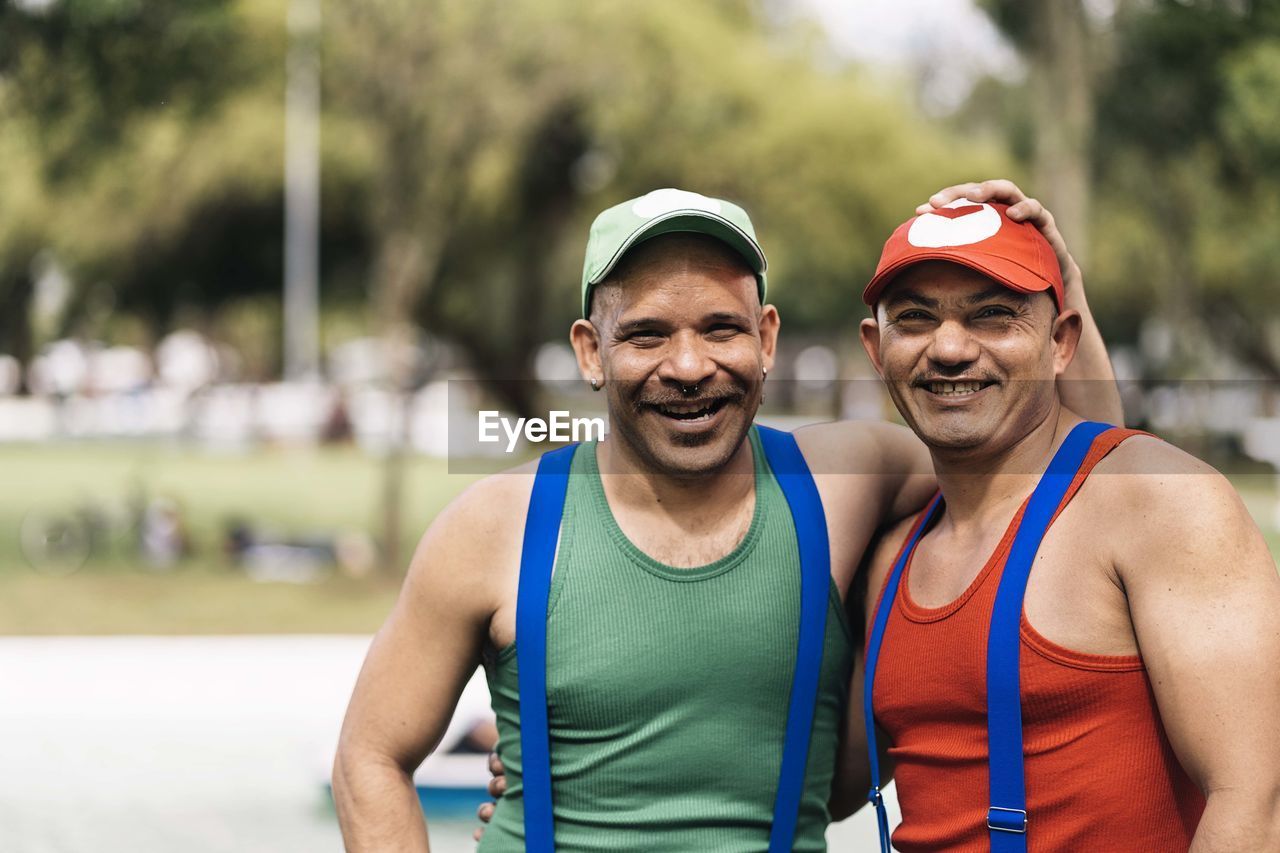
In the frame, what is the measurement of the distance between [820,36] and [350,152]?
285 inches

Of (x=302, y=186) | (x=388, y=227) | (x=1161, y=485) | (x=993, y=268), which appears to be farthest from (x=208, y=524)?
(x=1161, y=485)

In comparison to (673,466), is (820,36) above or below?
Answer: above

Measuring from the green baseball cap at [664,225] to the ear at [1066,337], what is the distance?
507 mm

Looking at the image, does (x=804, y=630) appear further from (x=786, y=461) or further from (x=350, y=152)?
(x=350, y=152)

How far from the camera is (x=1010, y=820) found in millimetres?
2041

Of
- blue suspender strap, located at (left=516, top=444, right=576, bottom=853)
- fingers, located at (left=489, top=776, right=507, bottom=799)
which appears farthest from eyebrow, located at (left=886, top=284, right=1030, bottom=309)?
fingers, located at (left=489, top=776, right=507, bottom=799)

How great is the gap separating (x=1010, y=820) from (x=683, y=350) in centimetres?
88

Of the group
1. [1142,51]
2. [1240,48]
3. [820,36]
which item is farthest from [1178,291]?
[1240,48]

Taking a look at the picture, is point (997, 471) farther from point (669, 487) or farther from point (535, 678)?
point (535, 678)

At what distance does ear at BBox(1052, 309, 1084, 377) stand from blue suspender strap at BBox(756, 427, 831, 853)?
0.47 meters

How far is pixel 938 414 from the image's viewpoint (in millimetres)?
2229

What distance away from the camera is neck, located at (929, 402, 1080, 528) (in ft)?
7.36

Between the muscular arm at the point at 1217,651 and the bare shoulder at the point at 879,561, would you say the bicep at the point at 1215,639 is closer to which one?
the muscular arm at the point at 1217,651
